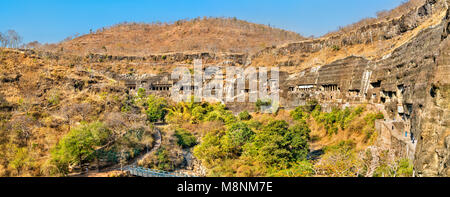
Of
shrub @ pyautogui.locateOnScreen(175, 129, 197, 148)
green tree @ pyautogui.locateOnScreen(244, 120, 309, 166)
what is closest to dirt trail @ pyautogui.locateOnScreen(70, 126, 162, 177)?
shrub @ pyautogui.locateOnScreen(175, 129, 197, 148)

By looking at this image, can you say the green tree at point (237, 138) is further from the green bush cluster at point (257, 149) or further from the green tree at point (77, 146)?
the green tree at point (77, 146)

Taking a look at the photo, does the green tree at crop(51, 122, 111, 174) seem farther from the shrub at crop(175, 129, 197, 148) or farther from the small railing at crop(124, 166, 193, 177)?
the shrub at crop(175, 129, 197, 148)

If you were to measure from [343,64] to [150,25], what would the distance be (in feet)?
312

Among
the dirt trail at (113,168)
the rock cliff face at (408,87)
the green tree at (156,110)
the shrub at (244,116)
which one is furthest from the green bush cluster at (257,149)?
the green tree at (156,110)

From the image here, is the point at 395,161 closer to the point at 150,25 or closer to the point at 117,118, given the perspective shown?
the point at 117,118

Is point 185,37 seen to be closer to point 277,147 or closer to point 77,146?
point 77,146

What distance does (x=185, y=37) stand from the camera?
94312 mm

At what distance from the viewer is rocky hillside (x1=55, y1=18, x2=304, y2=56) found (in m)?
82.7

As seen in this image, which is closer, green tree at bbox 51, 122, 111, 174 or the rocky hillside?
green tree at bbox 51, 122, 111, 174

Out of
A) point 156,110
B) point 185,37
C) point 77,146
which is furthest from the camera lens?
point 185,37

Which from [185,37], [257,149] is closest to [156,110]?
[257,149]

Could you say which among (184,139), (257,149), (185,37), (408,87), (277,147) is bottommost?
(184,139)

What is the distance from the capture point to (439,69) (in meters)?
10.2

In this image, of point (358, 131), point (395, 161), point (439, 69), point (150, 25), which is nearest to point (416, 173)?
point (395, 161)
